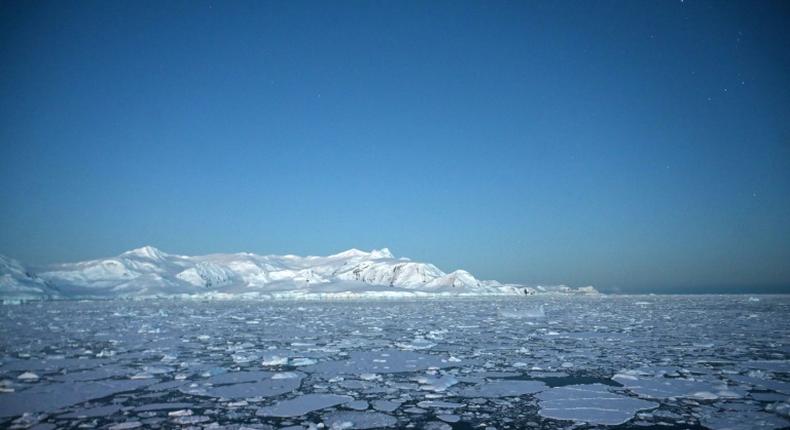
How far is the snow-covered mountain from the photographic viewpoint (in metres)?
91.9

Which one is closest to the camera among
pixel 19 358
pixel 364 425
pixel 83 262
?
pixel 364 425

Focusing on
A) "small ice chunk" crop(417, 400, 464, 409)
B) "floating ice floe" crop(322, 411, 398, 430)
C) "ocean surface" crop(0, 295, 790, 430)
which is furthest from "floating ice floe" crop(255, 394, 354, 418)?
"small ice chunk" crop(417, 400, 464, 409)

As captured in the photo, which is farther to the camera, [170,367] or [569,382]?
[170,367]

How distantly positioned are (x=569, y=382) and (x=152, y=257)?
16052cm

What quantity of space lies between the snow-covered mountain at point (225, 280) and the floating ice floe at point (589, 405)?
85.4m

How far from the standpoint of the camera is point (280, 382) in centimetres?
740

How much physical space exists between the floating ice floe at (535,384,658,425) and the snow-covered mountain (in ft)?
280

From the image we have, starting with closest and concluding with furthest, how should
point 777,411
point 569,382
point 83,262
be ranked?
point 777,411 < point 569,382 < point 83,262

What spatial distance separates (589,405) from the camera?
5805 millimetres

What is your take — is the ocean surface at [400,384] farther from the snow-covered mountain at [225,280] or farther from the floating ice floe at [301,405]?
the snow-covered mountain at [225,280]

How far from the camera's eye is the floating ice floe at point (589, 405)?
17.4 feet

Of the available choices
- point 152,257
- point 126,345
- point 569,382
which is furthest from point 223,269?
point 569,382

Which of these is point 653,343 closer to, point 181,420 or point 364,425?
point 364,425

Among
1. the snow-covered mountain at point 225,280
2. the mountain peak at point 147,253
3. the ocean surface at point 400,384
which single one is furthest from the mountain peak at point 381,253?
the ocean surface at point 400,384
